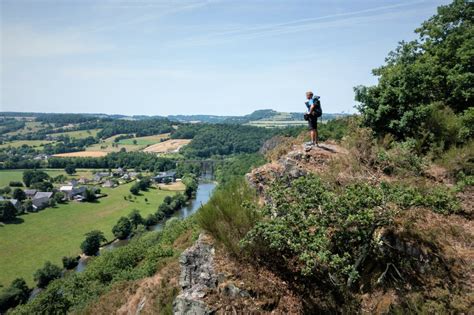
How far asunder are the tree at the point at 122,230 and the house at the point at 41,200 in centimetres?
2347

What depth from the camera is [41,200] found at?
197 ft

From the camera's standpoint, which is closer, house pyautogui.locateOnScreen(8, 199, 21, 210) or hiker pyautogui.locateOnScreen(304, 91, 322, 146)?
hiker pyautogui.locateOnScreen(304, 91, 322, 146)

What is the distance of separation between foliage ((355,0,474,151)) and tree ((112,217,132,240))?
41.1 metres

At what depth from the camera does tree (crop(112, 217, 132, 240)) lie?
1743 inches

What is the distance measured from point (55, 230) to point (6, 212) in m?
10.5

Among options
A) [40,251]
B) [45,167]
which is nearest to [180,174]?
[45,167]

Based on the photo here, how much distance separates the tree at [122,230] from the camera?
44.3 metres

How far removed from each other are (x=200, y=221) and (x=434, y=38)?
1358 cm

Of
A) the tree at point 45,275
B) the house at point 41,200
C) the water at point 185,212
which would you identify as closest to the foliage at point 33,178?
the house at point 41,200

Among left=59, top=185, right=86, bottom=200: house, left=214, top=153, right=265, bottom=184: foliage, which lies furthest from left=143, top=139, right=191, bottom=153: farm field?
left=59, top=185, right=86, bottom=200: house

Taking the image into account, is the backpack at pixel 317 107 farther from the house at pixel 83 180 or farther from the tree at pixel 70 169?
the tree at pixel 70 169

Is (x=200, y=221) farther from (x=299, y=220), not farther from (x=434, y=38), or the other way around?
(x=434, y=38)

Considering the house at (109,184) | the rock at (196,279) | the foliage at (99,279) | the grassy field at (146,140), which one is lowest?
the house at (109,184)

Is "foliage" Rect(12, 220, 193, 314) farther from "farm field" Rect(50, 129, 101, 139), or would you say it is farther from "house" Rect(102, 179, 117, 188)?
"farm field" Rect(50, 129, 101, 139)
